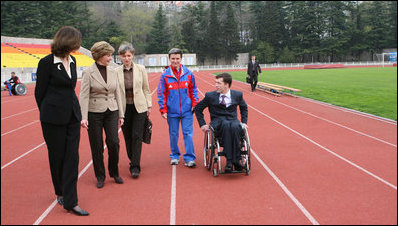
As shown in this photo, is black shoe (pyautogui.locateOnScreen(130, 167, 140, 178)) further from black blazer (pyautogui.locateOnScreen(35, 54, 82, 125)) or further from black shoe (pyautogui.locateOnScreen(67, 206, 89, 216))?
black blazer (pyautogui.locateOnScreen(35, 54, 82, 125))

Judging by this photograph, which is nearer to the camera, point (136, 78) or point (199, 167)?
point (136, 78)

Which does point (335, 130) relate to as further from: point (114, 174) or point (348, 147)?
point (114, 174)

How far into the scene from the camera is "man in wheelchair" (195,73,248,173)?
418cm

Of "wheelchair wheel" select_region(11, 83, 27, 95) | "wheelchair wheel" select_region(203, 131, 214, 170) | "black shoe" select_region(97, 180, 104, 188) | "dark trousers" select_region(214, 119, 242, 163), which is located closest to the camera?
"black shoe" select_region(97, 180, 104, 188)

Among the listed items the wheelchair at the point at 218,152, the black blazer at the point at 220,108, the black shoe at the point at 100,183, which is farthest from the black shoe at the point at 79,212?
the black blazer at the point at 220,108

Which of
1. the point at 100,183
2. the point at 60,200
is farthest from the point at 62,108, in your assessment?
the point at 100,183

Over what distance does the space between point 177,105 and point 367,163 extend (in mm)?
2783

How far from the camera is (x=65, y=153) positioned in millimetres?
3129

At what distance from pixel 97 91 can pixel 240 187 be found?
1.94 meters

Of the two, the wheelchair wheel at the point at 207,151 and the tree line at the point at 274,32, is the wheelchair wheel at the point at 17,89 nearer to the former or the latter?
the wheelchair wheel at the point at 207,151

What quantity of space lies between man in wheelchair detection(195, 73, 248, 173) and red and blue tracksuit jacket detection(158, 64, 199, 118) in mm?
193

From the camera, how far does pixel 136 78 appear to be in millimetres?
4176

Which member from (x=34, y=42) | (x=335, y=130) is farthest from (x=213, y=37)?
(x=335, y=130)

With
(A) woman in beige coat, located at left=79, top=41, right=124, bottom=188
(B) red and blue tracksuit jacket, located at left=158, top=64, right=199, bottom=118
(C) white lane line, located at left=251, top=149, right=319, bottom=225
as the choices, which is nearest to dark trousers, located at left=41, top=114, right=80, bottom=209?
(A) woman in beige coat, located at left=79, top=41, right=124, bottom=188
